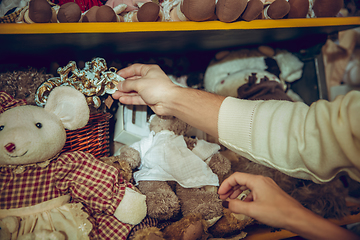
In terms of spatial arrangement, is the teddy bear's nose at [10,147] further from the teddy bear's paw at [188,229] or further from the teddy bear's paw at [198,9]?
the teddy bear's paw at [198,9]

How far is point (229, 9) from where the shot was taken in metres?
0.63

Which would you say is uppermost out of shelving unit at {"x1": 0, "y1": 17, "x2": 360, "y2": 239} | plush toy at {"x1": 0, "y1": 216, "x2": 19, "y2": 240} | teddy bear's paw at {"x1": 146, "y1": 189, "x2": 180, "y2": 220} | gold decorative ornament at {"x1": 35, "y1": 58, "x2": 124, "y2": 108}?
shelving unit at {"x1": 0, "y1": 17, "x2": 360, "y2": 239}

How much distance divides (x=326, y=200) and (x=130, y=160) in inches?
32.1

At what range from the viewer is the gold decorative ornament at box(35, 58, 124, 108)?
0.61 m

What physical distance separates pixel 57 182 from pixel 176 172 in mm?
353

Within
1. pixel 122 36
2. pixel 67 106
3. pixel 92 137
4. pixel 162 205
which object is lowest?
pixel 162 205

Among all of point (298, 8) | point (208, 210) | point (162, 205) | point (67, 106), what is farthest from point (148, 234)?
point (298, 8)

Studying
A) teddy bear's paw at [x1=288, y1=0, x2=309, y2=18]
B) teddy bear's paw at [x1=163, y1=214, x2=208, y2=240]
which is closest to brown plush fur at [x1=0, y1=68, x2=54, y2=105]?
teddy bear's paw at [x1=163, y1=214, x2=208, y2=240]

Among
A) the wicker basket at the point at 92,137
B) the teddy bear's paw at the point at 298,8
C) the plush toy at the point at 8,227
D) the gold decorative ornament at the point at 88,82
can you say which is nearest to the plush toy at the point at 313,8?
the teddy bear's paw at the point at 298,8

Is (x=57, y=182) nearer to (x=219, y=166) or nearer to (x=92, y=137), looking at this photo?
(x=92, y=137)

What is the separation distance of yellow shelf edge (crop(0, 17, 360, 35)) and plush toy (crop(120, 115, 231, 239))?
33 cm

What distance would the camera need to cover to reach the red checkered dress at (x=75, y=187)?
0.52 metres

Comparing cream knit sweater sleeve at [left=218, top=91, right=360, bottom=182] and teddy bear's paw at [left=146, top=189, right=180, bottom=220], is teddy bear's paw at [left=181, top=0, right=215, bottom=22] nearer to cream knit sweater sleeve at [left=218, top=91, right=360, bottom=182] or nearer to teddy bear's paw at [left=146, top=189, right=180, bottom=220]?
cream knit sweater sleeve at [left=218, top=91, right=360, bottom=182]

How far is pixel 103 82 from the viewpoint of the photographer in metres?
0.69
